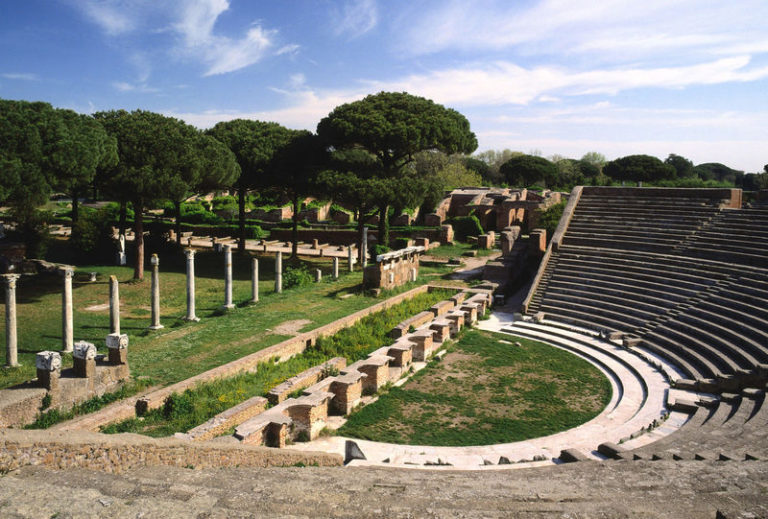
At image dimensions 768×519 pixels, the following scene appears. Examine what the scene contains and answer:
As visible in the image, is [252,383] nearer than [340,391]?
No

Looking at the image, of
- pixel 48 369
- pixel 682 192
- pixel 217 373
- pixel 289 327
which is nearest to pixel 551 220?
pixel 682 192

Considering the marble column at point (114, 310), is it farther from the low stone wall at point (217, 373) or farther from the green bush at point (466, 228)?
the green bush at point (466, 228)

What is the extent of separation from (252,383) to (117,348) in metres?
3.14

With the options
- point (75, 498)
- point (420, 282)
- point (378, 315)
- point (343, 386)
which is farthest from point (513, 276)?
point (75, 498)

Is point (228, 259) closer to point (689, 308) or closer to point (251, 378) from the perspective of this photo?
point (251, 378)

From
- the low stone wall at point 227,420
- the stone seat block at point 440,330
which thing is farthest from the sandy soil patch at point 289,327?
the low stone wall at point 227,420

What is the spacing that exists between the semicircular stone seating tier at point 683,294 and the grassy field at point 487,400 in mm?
2074

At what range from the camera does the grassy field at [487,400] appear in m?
12.6

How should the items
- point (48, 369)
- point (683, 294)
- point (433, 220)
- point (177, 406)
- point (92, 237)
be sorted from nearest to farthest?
point (48, 369) < point (177, 406) < point (683, 294) < point (92, 237) < point (433, 220)

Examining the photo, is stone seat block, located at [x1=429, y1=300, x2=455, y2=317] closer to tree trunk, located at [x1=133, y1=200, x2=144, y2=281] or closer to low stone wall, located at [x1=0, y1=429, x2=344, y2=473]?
tree trunk, located at [x1=133, y1=200, x2=144, y2=281]

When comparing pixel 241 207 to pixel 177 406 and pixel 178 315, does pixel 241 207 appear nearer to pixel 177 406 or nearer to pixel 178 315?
pixel 178 315

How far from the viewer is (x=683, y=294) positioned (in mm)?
19953

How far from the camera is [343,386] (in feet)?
43.9

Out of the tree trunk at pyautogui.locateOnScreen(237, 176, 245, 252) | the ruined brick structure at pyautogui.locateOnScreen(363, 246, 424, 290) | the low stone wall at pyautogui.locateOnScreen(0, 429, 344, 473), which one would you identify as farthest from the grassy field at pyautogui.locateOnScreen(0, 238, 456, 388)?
the low stone wall at pyautogui.locateOnScreen(0, 429, 344, 473)
